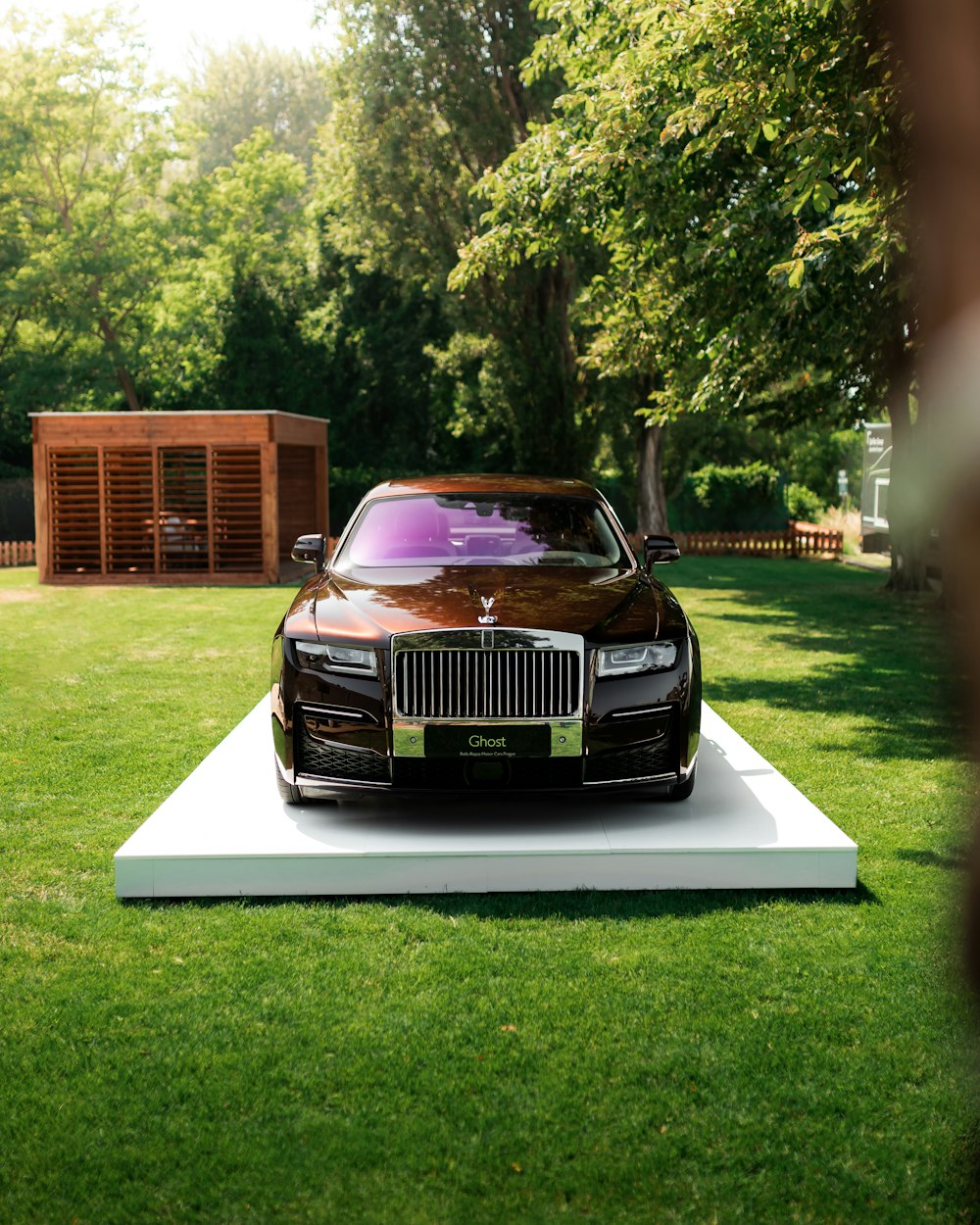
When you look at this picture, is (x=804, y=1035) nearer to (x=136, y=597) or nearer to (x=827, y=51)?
(x=827, y=51)

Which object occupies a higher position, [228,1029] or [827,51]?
[827,51]

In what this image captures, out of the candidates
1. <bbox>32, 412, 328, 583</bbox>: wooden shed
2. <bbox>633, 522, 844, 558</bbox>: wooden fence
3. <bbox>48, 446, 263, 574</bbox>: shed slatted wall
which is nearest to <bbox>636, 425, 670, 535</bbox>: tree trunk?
<bbox>633, 522, 844, 558</bbox>: wooden fence

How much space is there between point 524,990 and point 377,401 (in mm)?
34868

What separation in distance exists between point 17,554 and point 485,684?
25.9 m

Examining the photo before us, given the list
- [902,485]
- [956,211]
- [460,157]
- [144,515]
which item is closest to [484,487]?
[956,211]

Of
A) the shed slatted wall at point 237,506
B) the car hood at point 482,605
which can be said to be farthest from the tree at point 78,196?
the car hood at point 482,605

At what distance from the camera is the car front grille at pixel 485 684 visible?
6.13 m

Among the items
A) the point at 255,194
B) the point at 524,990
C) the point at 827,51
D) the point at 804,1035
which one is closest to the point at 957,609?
the point at 804,1035

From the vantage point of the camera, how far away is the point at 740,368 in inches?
727

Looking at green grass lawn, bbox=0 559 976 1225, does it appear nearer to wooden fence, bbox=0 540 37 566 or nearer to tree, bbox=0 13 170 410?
wooden fence, bbox=0 540 37 566

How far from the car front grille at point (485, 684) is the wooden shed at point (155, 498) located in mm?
18373

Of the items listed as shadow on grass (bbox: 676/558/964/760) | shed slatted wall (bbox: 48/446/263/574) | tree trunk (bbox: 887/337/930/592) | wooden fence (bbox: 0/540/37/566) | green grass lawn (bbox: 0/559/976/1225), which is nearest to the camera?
shadow on grass (bbox: 676/558/964/760)

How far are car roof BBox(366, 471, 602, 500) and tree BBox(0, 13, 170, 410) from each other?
105 feet

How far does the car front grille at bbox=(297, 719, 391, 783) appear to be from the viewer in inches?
243
